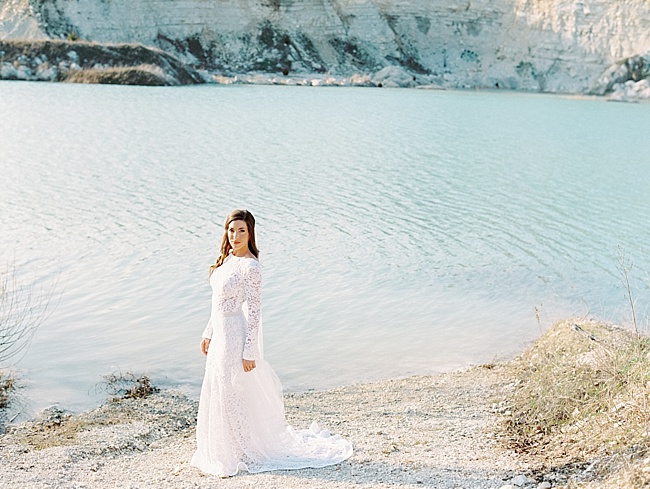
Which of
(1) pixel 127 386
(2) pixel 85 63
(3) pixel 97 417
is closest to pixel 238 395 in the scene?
(3) pixel 97 417

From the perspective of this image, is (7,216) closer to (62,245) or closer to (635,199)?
(62,245)

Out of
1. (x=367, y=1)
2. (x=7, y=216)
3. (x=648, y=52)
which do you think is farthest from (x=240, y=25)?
(x=7, y=216)

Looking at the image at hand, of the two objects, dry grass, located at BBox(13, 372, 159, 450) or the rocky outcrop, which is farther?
the rocky outcrop

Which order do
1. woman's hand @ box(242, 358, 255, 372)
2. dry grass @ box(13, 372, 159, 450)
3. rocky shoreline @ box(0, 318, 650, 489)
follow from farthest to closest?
dry grass @ box(13, 372, 159, 450)
woman's hand @ box(242, 358, 255, 372)
rocky shoreline @ box(0, 318, 650, 489)

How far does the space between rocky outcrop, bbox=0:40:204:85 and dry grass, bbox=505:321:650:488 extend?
45488mm

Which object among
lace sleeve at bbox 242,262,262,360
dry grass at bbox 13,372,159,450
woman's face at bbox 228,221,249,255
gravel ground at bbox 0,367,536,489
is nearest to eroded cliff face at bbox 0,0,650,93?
dry grass at bbox 13,372,159,450

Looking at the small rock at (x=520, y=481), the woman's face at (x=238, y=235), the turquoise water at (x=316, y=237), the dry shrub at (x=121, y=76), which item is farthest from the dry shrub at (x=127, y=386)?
the dry shrub at (x=121, y=76)

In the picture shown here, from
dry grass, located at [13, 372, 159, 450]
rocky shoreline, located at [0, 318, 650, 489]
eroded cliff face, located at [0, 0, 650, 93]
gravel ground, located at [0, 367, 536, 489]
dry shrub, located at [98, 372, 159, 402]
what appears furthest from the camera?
eroded cliff face, located at [0, 0, 650, 93]

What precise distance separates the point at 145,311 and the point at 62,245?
3.29m

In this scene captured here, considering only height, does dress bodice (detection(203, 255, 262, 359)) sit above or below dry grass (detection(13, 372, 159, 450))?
above

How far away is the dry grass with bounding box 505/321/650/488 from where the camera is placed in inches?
195

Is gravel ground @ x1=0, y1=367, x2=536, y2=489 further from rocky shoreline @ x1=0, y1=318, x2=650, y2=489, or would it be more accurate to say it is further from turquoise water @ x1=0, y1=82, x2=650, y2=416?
turquoise water @ x1=0, y1=82, x2=650, y2=416

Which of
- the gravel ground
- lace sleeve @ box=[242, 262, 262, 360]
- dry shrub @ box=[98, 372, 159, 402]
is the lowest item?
dry shrub @ box=[98, 372, 159, 402]

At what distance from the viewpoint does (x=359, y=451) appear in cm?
592
